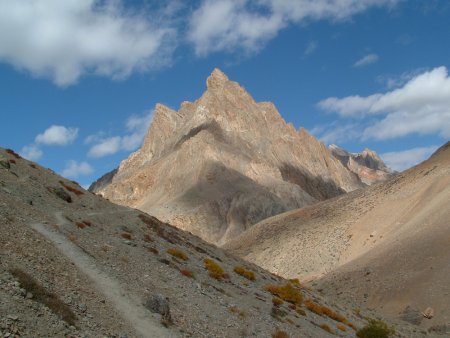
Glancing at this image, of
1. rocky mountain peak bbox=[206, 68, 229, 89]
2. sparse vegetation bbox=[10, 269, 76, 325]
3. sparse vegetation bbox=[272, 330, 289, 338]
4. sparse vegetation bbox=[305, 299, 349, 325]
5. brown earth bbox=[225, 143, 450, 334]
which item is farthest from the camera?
rocky mountain peak bbox=[206, 68, 229, 89]

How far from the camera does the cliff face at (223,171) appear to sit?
134 meters

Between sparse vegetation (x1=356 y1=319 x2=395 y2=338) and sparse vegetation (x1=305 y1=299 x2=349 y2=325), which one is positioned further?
sparse vegetation (x1=305 y1=299 x2=349 y2=325)

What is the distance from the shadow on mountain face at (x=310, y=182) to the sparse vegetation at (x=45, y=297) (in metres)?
157

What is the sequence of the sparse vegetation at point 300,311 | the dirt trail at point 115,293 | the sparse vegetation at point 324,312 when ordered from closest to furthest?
1. the dirt trail at point 115,293
2. the sparse vegetation at point 300,311
3. the sparse vegetation at point 324,312

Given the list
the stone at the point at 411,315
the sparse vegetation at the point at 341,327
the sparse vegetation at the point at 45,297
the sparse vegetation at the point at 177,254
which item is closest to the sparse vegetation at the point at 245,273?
the sparse vegetation at the point at 177,254

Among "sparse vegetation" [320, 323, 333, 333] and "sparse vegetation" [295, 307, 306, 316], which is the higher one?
"sparse vegetation" [295, 307, 306, 316]

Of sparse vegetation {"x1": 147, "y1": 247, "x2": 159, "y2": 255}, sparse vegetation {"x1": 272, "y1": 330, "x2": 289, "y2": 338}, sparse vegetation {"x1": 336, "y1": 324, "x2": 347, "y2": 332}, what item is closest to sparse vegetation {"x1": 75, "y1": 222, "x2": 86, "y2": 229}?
sparse vegetation {"x1": 147, "y1": 247, "x2": 159, "y2": 255}

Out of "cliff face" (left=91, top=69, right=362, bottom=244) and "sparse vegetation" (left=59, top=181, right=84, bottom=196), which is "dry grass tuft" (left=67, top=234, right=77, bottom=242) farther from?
"cliff face" (left=91, top=69, right=362, bottom=244)

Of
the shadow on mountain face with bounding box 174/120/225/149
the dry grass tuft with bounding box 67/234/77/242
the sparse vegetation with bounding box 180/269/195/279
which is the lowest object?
the sparse vegetation with bounding box 180/269/195/279

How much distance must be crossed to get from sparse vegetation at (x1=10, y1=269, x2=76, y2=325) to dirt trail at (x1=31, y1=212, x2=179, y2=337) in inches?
95.7

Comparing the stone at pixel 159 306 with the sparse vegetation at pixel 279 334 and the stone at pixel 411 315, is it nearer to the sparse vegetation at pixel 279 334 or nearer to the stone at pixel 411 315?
the sparse vegetation at pixel 279 334

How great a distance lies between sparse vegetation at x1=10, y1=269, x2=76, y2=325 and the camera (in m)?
13.7

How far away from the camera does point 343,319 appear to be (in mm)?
33625

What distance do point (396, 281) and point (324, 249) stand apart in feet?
74.1
